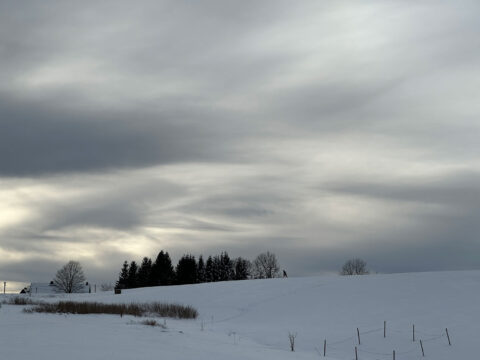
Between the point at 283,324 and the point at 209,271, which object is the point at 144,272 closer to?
the point at 209,271

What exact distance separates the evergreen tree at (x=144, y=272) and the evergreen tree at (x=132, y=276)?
1689 millimetres

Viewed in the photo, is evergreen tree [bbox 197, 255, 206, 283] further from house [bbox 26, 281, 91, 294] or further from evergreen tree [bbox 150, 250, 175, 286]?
house [bbox 26, 281, 91, 294]

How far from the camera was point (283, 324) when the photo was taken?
41.4m

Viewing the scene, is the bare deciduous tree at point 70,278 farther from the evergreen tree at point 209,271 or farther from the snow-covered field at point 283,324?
the snow-covered field at point 283,324

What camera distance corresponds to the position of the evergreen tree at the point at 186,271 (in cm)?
13888

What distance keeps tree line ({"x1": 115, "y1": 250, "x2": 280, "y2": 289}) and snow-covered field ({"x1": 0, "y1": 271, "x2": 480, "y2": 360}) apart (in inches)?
2939

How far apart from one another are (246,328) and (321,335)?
581 centimetres

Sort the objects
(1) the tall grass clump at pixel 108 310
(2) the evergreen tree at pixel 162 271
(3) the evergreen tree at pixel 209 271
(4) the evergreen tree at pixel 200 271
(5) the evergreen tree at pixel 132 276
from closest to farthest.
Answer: (1) the tall grass clump at pixel 108 310, (2) the evergreen tree at pixel 162 271, (5) the evergreen tree at pixel 132 276, (4) the evergreen tree at pixel 200 271, (3) the evergreen tree at pixel 209 271

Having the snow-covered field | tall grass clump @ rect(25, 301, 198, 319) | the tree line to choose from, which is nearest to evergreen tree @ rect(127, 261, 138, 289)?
the tree line

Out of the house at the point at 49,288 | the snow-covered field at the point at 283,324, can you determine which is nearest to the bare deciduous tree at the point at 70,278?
the house at the point at 49,288

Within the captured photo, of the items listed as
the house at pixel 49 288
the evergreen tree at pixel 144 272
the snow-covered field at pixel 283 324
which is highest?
the evergreen tree at pixel 144 272

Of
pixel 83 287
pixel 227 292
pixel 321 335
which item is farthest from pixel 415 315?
pixel 83 287

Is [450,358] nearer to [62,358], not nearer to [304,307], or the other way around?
[304,307]

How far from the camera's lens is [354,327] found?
126ft
